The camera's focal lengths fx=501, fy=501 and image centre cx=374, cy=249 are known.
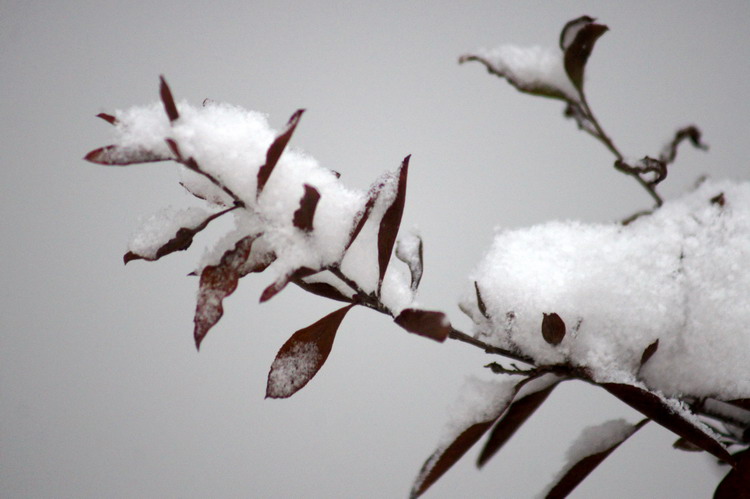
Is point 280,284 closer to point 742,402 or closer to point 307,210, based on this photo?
point 307,210

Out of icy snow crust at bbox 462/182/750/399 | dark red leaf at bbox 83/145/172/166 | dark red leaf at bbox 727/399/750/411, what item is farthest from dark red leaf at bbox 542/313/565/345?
dark red leaf at bbox 83/145/172/166

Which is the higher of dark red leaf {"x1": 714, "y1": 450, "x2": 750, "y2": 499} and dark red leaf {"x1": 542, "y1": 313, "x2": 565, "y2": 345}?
dark red leaf {"x1": 542, "y1": 313, "x2": 565, "y2": 345}

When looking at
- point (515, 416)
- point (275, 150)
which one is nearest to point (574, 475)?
point (515, 416)

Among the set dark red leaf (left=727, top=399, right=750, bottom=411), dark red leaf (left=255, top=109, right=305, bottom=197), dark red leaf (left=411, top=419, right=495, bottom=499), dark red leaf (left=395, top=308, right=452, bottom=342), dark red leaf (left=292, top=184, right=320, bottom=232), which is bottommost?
dark red leaf (left=727, top=399, right=750, bottom=411)

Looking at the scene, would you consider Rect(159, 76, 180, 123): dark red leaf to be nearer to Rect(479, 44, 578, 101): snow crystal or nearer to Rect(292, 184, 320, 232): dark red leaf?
Rect(292, 184, 320, 232): dark red leaf

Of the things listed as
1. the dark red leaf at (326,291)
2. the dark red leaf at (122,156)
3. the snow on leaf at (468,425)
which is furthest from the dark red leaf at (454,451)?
the dark red leaf at (122,156)

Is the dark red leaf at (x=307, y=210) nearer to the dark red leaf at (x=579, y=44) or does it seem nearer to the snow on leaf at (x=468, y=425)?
the snow on leaf at (x=468, y=425)
